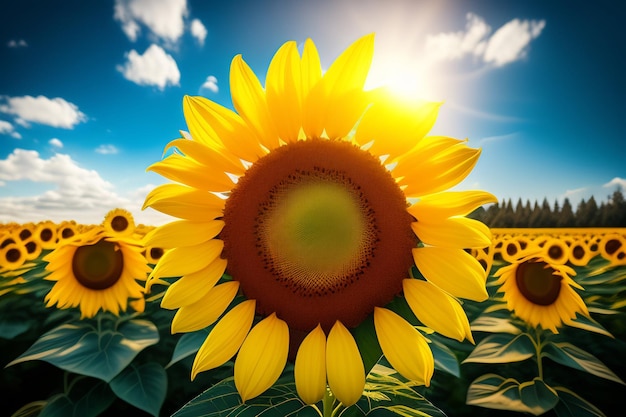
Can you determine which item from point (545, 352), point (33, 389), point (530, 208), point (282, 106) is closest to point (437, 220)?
point (282, 106)

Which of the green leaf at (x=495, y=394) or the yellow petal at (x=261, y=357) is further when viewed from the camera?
the green leaf at (x=495, y=394)

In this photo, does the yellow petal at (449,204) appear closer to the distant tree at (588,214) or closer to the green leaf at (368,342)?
the green leaf at (368,342)

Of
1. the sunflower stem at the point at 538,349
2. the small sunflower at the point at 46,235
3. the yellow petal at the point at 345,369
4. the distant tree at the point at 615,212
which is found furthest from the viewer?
the distant tree at the point at 615,212

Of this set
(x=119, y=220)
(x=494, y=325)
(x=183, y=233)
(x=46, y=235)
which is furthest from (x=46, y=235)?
(x=183, y=233)

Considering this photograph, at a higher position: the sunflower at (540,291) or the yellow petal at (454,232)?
the yellow petal at (454,232)

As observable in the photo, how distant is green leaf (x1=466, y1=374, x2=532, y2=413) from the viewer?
2.88 metres

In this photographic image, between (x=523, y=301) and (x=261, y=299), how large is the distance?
9.69 ft

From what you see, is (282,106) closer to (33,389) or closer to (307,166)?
(307,166)

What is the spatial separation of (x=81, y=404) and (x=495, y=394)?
3177mm

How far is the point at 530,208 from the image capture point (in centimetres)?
5169

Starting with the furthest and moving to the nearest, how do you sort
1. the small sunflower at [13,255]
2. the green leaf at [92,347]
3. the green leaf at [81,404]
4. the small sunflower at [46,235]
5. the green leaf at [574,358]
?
1. the small sunflower at [46,235]
2. the small sunflower at [13,255]
3. the green leaf at [574,358]
4. the green leaf at [81,404]
5. the green leaf at [92,347]

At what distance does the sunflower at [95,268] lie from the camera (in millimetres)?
2832

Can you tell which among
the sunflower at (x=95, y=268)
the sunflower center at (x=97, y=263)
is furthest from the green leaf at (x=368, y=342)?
the sunflower center at (x=97, y=263)

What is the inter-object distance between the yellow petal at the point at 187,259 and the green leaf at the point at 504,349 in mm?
2721
